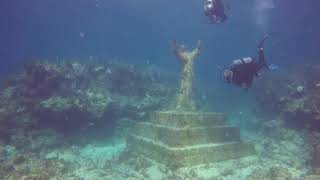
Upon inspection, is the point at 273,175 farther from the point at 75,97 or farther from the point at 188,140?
the point at 75,97

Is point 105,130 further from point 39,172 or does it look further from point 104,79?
point 39,172

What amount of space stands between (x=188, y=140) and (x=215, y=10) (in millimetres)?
6849

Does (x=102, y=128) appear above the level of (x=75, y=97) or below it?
below

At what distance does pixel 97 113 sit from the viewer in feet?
58.6

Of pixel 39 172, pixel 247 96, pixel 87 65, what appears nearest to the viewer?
pixel 39 172

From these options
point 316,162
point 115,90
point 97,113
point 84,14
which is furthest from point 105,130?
point 84,14

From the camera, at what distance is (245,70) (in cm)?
667

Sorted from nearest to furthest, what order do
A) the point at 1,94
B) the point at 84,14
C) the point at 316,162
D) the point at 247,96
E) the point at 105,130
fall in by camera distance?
the point at 316,162, the point at 105,130, the point at 1,94, the point at 247,96, the point at 84,14

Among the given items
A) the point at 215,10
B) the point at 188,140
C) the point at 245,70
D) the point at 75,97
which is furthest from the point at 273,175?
the point at 75,97

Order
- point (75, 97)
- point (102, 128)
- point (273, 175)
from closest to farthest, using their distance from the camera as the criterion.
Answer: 1. point (273, 175)
2. point (75, 97)
3. point (102, 128)

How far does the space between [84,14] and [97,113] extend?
114 m

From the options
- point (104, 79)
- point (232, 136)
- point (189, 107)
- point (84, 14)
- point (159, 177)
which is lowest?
point (159, 177)

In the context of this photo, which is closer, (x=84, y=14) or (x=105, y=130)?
(x=105, y=130)

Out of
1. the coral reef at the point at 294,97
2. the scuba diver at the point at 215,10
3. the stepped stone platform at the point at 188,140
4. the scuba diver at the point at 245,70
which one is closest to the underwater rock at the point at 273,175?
the stepped stone platform at the point at 188,140
